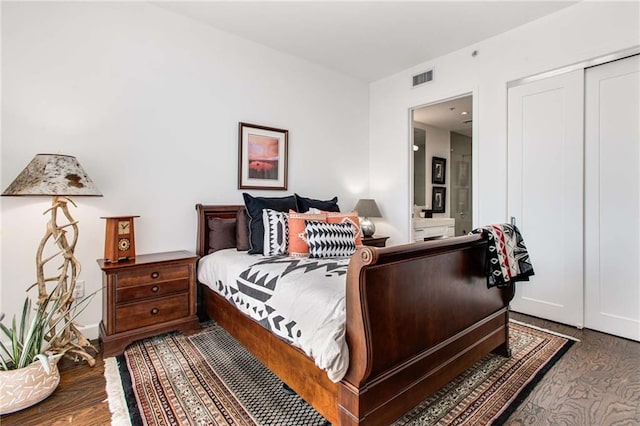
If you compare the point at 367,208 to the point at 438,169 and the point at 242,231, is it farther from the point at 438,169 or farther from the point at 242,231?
the point at 438,169

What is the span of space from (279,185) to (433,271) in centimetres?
227

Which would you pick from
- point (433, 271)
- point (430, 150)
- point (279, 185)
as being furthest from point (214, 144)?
point (430, 150)

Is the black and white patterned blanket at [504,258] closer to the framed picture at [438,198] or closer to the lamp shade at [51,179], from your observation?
the lamp shade at [51,179]

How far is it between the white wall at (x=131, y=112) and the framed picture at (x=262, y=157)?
8 centimetres

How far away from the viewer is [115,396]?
179 centimetres

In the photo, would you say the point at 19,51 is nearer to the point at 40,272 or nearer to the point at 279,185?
the point at 40,272

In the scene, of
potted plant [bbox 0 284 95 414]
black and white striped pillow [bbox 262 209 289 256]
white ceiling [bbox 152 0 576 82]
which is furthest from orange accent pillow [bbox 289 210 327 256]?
white ceiling [bbox 152 0 576 82]

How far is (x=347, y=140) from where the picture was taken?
4.26m

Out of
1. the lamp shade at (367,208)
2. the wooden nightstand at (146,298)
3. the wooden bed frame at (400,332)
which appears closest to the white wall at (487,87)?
the lamp shade at (367,208)

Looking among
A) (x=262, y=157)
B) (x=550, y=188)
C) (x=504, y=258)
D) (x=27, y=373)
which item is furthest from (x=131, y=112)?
(x=550, y=188)

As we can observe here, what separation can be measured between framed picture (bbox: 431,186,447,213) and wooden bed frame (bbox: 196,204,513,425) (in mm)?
4052

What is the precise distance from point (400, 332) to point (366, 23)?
2825 millimetres

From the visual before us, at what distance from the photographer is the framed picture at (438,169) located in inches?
239

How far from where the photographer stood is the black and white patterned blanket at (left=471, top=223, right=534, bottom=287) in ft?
6.52
